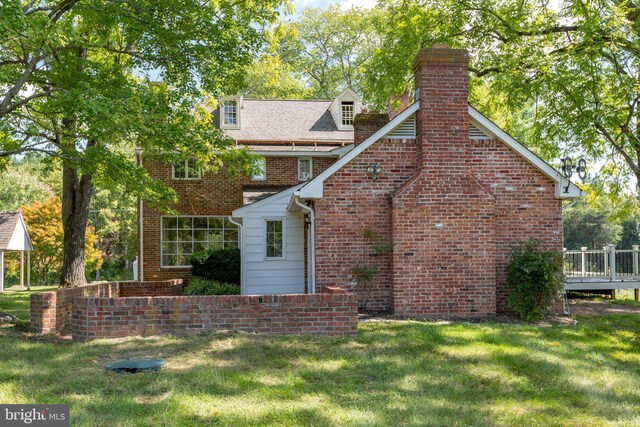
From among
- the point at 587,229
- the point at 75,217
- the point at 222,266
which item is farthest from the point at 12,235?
the point at 587,229

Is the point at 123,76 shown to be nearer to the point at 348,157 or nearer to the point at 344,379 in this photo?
the point at 348,157

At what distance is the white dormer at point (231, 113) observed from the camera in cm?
2369

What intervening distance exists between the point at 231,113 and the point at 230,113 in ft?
0.14

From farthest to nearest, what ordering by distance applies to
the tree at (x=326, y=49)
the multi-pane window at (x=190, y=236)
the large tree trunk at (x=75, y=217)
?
the tree at (x=326, y=49) → the multi-pane window at (x=190, y=236) → the large tree trunk at (x=75, y=217)

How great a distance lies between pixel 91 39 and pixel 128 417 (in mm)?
12225

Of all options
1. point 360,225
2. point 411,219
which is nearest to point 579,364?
point 411,219

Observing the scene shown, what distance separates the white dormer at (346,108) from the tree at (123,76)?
8.01 metres

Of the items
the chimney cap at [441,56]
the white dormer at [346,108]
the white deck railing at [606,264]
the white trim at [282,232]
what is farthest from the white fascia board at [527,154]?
the white dormer at [346,108]

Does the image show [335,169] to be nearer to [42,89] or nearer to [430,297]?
[430,297]

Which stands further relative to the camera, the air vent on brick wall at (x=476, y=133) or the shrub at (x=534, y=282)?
the air vent on brick wall at (x=476, y=133)

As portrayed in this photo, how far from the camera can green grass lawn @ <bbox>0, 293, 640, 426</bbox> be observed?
589cm

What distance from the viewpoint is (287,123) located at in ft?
80.8

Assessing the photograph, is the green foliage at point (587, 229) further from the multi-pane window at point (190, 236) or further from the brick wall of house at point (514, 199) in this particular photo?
the brick wall of house at point (514, 199)

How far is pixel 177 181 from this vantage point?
22109mm
